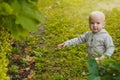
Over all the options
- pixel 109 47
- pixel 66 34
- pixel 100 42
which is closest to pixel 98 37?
pixel 100 42

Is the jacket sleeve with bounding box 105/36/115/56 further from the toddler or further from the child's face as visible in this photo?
the child's face

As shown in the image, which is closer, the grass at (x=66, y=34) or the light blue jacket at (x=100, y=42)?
the light blue jacket at (x=100, y=42)

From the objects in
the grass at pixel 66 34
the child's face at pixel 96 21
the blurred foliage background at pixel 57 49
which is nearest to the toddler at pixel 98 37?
the child's face at pixel 96 21

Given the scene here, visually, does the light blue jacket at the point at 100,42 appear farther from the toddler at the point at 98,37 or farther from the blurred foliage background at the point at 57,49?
the blurred foliage background at the point at 57,49

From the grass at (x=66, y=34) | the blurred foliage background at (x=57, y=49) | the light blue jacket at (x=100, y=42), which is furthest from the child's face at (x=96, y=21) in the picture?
the grass at (x=66, y=34)

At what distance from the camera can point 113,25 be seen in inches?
311

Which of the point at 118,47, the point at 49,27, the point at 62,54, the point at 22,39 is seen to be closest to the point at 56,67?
the point at 62,54

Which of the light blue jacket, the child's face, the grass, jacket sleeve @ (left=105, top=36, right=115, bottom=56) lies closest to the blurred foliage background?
the grass

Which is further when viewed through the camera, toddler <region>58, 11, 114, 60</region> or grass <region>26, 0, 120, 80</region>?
grass <region>26, 0, 120, 80</region>

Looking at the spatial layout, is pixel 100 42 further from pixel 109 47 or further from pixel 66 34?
pixel 66 34

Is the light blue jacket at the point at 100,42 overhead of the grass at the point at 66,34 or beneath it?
beneath

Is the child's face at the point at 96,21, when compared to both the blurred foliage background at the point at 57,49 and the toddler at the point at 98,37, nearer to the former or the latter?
the toddler at the point at 98,37

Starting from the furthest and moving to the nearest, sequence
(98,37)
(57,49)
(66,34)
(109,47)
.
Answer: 1. (66,34)
2. (57,49)
3. (98,37)
4. (109,47)

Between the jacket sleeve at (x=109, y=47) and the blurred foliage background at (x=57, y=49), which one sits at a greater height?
the blurred foliage background at (x=57, y=49)
